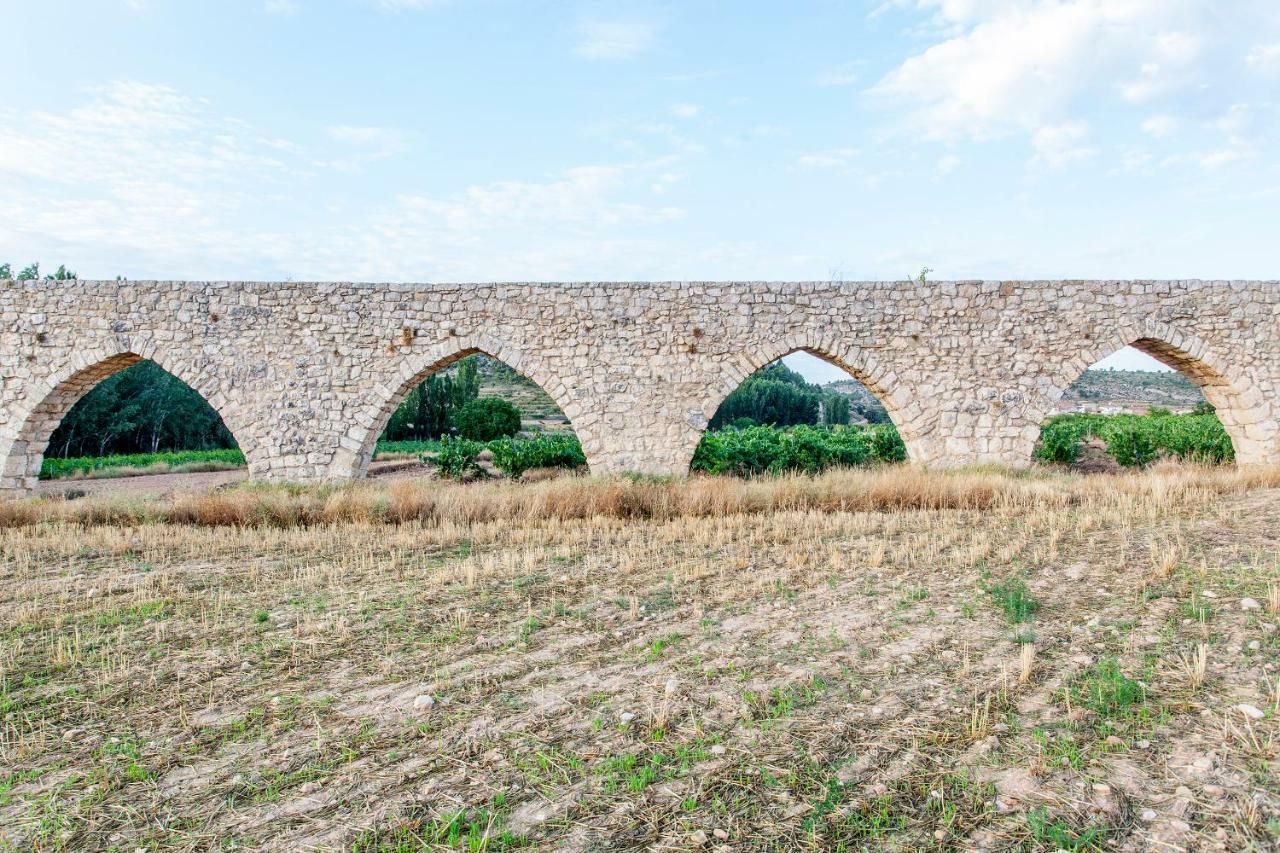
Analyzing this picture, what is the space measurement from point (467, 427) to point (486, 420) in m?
0.64

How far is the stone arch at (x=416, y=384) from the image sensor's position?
428 inches

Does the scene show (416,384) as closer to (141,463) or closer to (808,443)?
(808,443)

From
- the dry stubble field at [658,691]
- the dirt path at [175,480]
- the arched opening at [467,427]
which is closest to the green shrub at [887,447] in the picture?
the arched opening at [467,427]

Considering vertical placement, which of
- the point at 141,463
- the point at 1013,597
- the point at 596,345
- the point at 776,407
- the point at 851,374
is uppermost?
the point at 596,345

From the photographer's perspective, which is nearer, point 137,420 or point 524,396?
point 137,420

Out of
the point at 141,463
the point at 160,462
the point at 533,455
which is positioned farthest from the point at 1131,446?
the point at 141,463

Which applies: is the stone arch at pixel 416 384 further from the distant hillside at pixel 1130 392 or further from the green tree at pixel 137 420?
the distant hillside at pixel 1130 392

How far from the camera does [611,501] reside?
8836mm

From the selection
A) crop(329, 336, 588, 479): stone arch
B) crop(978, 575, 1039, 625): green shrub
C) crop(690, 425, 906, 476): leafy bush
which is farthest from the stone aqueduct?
crop(978, 575, 1039, 625): green shrub

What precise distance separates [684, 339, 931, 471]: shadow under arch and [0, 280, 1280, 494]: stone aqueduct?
32 millimetres

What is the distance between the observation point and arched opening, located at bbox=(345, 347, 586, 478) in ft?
36.6

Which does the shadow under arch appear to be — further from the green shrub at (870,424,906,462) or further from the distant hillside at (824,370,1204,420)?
the distant hillside at (824,370,1204,420)

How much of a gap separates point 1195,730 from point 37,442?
1390cm

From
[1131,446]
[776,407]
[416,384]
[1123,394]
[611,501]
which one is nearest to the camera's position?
[611,501]
